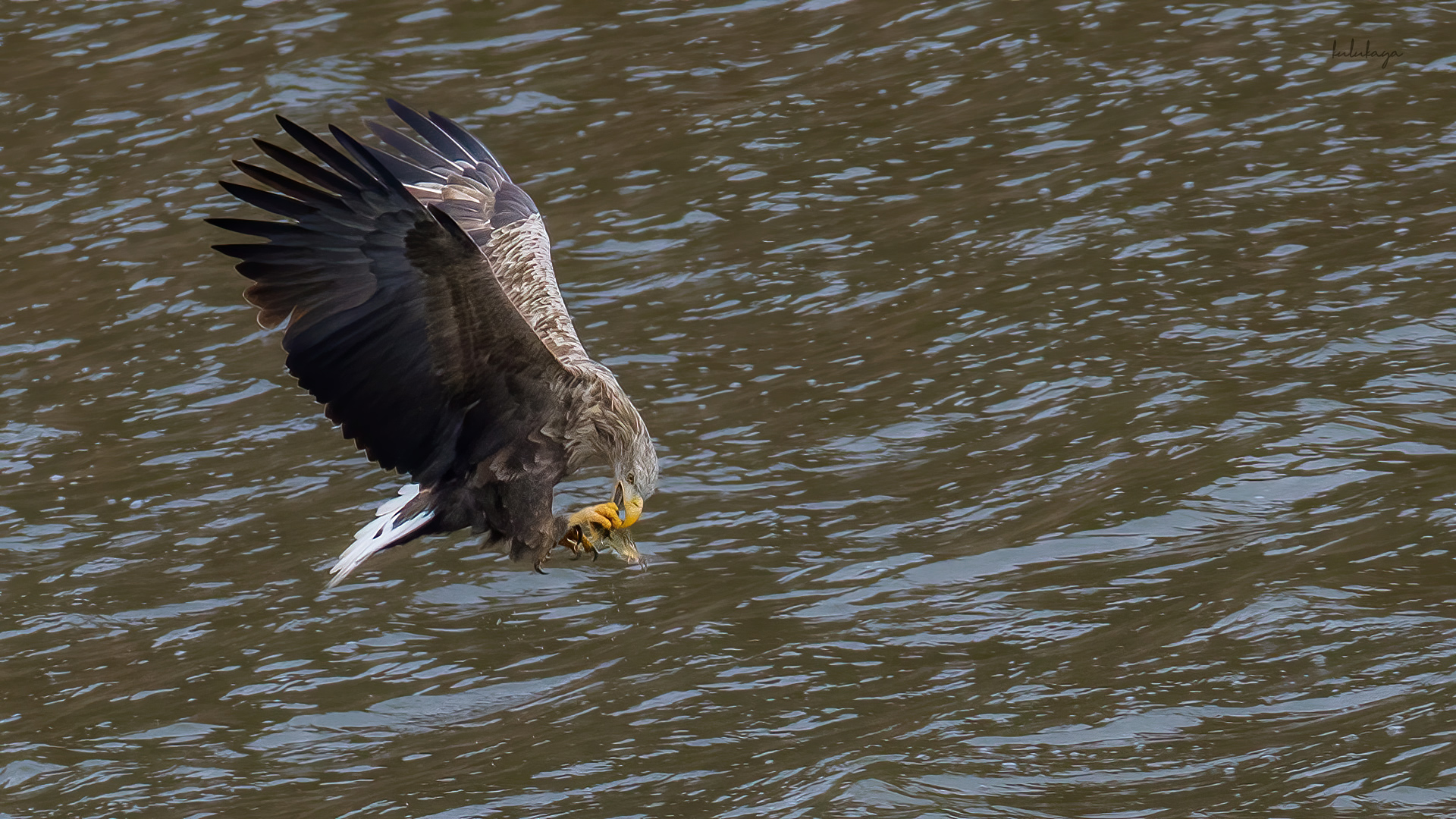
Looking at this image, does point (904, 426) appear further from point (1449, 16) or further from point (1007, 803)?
point (1449, 16)

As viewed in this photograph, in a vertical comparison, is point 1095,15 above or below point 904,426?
above

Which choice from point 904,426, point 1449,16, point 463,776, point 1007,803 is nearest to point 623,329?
point 904,426

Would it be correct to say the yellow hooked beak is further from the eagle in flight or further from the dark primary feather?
the dark primary feather

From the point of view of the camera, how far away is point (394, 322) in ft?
15.8

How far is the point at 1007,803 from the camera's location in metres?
5.43

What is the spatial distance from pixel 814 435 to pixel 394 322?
2771 millimetres

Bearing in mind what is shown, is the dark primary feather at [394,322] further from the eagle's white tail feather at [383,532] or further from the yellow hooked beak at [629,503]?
the yellow hooked beak at [629,503]

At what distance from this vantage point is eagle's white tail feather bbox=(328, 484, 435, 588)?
5117 millimetres

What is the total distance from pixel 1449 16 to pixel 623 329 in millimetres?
4788

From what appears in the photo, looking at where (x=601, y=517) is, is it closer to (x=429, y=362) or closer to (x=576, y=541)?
(x=576, y=541)

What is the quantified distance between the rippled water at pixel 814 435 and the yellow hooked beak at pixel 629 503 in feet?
2.49

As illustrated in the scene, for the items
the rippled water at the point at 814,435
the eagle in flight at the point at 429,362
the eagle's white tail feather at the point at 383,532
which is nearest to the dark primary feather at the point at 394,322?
the eagle in flight at the point at 429,362

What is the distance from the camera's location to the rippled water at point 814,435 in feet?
18.9

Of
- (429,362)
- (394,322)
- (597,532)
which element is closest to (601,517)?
(597,532)
